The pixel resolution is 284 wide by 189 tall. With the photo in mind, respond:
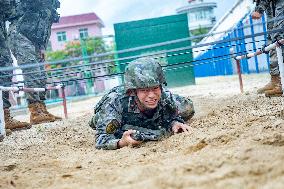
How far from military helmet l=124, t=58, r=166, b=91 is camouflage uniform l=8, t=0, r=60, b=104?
2.37 metres

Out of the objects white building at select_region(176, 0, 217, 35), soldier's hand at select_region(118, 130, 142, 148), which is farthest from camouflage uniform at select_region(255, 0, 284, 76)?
white building at select_region(176, 0, 217, 35)

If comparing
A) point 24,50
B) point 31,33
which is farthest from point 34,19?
point 24,50

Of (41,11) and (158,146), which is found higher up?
(41,11)

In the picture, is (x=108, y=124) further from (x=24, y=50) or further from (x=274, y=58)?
(x=24, y=50)

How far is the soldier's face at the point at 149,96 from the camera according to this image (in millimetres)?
2644

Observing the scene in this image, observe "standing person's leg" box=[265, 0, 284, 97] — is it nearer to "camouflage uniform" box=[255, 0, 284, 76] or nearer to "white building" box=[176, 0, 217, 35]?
"camouflage uniform" box=[255, 0, 284, 76]

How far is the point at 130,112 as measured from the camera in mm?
2857

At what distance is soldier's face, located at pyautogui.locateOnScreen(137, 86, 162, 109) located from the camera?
2.64m

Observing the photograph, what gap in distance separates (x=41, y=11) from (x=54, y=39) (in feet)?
101

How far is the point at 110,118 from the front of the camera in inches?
108

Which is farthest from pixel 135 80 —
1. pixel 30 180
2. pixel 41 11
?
pixel 41 11

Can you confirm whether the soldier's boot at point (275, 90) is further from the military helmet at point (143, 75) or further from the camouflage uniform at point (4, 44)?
the camouflage uniform at point (4, 44)

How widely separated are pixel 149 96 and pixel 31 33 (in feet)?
9.83

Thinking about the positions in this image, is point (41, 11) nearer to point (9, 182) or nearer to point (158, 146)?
point (158, 146)
